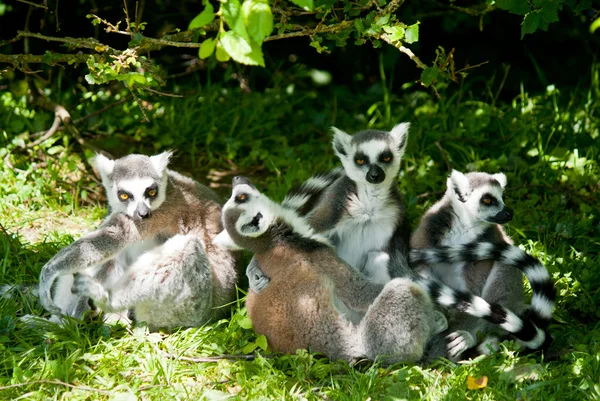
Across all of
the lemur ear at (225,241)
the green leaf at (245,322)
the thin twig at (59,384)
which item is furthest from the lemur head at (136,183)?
the thin twig at (59,384)

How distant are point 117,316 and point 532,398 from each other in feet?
8.60

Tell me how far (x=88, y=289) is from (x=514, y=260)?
266cm

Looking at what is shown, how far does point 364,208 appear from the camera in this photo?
5289 mm

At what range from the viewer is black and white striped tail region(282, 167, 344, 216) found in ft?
17.0

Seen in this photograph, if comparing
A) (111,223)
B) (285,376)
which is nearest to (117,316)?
(111,223)

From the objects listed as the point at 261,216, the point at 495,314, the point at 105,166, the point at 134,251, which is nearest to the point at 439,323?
the point at 495,314

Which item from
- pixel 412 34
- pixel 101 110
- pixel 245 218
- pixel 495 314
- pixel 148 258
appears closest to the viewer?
pixel 495 314

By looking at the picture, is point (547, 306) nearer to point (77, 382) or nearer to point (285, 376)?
point (285, 376)

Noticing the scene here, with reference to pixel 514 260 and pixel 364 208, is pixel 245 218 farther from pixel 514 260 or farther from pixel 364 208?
pixel 514 260

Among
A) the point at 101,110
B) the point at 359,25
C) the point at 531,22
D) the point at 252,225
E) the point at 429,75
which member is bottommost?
the point at 101,110

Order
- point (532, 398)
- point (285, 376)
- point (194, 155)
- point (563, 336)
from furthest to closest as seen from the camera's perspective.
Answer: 1. point (194, 155)
2. point (563, 336)
3. point (285, 376)
4. point (532, 398)

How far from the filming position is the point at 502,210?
493 centimetres

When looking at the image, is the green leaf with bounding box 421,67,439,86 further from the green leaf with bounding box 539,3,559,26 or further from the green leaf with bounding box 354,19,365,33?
the green leaf with bounding box 539,3,559,26

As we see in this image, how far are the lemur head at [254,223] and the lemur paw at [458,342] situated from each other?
3.25 feet
